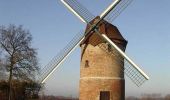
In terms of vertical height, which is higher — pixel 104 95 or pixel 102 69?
pixel 102 69

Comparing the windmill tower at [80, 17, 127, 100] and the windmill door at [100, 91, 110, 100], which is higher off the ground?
the windmill tower at [80, 17, 127, 100]

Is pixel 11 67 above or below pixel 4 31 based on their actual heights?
below

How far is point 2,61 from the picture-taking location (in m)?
32.8

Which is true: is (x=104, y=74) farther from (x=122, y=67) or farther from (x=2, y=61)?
(x=2, y=61)

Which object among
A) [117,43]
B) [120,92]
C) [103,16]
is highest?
[103,16]

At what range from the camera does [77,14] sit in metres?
23.8

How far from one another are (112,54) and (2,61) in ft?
44.7

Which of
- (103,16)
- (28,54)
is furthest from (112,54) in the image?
(28,54)

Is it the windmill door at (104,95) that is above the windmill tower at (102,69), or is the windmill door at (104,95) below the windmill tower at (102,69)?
below

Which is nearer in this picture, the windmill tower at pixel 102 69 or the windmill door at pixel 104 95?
the windmill tower at pixel 102 69

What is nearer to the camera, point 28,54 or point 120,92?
point 120,92

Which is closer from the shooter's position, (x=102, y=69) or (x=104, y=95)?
(x=102, y=69)

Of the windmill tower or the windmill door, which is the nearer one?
the windmill tower

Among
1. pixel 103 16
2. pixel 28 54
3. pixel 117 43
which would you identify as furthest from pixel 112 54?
pixel 28 54
